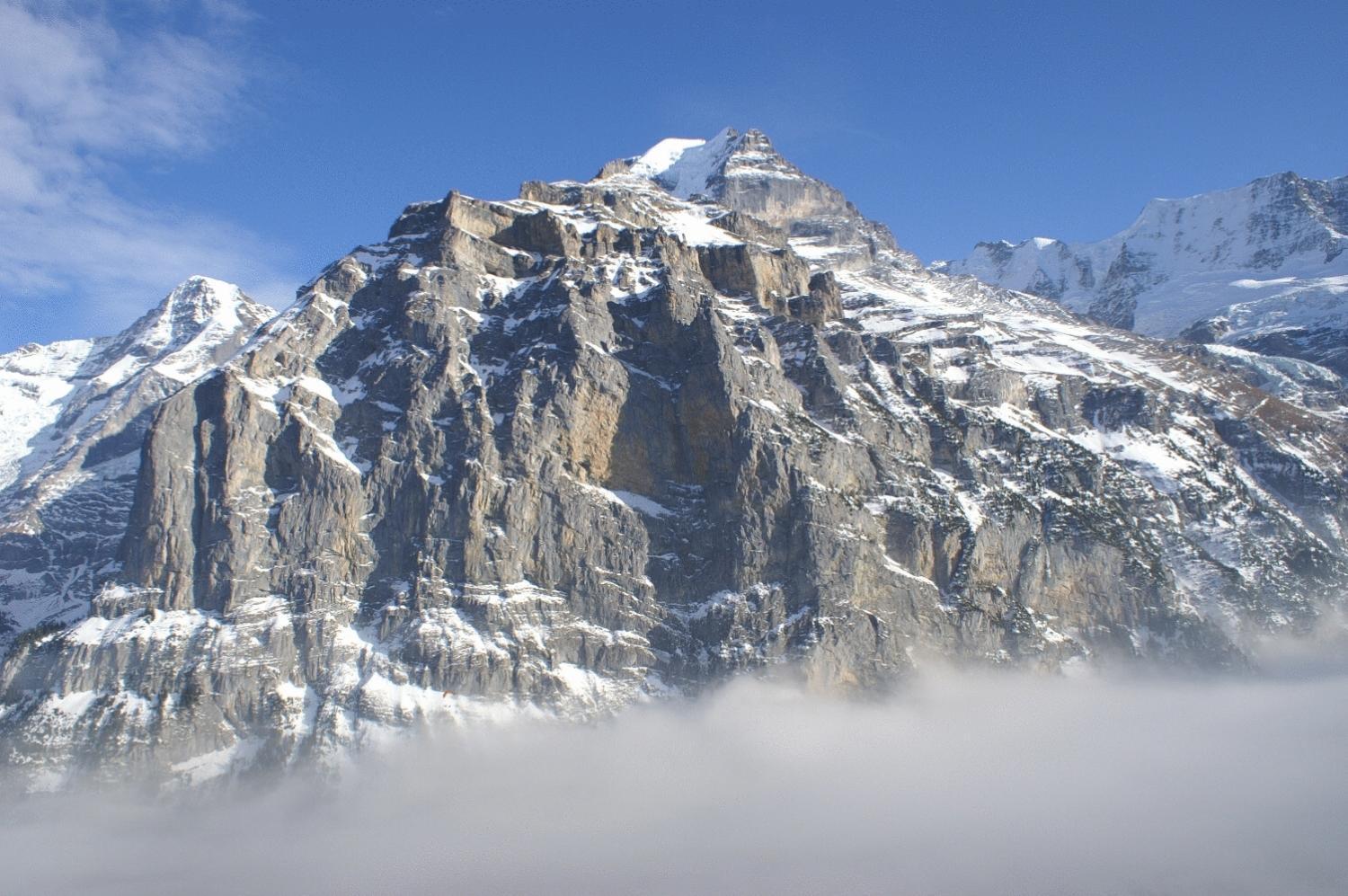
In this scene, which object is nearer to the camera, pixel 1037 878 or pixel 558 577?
pixel 1037 878

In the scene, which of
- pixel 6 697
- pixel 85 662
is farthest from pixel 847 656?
pixel 6 697

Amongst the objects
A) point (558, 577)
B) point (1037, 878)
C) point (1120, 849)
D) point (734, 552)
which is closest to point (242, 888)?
point (558, 577)

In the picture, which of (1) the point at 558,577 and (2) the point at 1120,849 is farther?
(1) the point at 558,577

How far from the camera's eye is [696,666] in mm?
193750

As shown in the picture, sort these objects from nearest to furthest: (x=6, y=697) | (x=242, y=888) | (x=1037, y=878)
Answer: (x=242, y=888), (x=1037, y=878), (x=6, y=697)

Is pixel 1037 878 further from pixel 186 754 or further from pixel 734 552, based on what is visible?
pixel 186 754

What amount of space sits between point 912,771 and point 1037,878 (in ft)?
75.0

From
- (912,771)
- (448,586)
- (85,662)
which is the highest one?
(448,586)

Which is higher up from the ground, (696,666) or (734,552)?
(734,552)

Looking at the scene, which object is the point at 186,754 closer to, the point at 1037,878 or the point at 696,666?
the point at 696,666

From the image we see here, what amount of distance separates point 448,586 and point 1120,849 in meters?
102

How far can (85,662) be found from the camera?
188625mm

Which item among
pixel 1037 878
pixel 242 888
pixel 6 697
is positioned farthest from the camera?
pixel 6 697

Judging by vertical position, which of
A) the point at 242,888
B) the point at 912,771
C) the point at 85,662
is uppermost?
the point at 85,662
